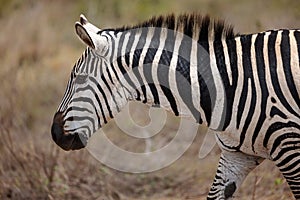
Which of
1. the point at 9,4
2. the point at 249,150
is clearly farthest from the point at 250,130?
Result: the point at 9,4

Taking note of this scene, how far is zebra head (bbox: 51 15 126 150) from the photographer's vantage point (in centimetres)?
512

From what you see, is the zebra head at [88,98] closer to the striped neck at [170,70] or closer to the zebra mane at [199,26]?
the striped neck at [170,70]

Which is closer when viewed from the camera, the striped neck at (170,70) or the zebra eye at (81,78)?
the striped neck at (170,70)

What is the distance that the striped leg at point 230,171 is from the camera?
527 cm

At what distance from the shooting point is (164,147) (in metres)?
9.27

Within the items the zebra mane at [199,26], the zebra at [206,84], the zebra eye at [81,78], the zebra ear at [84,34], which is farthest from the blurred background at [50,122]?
the zebra ear at [84,34]

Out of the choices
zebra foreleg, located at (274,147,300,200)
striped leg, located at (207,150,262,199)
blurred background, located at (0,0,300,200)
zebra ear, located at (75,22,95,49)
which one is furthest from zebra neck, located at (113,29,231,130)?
blurred background, located at (0,0,300,200)

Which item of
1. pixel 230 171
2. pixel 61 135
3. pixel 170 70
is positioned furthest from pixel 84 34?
pixel 230 171

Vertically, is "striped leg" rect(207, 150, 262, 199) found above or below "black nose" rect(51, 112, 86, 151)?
below

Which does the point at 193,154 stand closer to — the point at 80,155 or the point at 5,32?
the point at 80,155

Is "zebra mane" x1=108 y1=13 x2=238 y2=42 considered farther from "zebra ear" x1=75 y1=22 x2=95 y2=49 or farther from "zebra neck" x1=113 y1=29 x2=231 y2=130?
"zebra ear" x1=75 y1=22 x2=95 y2=49

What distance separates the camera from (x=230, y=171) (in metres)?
5.34

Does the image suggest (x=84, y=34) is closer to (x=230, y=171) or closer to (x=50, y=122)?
(x=230, y=171)

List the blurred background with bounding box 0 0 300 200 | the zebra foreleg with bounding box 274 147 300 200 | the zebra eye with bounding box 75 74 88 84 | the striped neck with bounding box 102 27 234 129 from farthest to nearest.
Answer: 1. the blurred background with bounding box 0 0 300 200
2. the zebra eye with bounding box 75 74 88 84
3. the striped neck with bounding box 102 27 234 129
4. the zebra foreleg with bounding box 274 147 300 200
